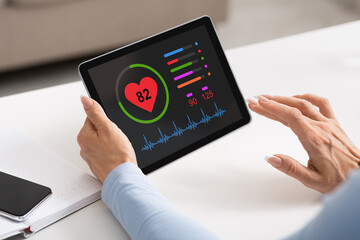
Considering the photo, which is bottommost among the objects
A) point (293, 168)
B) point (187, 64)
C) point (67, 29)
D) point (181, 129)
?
point (293, 168)

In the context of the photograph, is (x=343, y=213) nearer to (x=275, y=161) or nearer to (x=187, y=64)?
(x=275, y=161)

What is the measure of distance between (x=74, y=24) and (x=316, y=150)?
172 centimetres

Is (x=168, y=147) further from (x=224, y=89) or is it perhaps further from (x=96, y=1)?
(x=96, y=1)

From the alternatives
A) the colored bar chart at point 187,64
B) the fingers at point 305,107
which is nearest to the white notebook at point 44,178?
the colored bar chart at point 187,64

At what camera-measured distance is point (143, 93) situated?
36.8 inches

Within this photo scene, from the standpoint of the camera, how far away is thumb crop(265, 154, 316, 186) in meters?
0.87

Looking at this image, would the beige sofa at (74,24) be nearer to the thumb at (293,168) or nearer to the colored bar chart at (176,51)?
the colored bar chart at (176,51)

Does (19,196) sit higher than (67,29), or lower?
lower

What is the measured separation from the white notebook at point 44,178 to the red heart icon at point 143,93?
17 centimetres

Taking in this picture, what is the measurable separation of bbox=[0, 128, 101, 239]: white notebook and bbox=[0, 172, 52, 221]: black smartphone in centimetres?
1

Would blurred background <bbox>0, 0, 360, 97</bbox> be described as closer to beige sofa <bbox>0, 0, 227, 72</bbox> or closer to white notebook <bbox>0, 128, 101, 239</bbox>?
beige sofa <bbox>0, 0, 227, 72</bbox>

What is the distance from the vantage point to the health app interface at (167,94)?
2.98ft

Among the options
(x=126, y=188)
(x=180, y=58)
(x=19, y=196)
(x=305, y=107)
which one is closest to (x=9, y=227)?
(x=19, y=196)

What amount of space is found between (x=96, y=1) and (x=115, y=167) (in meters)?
1.68
